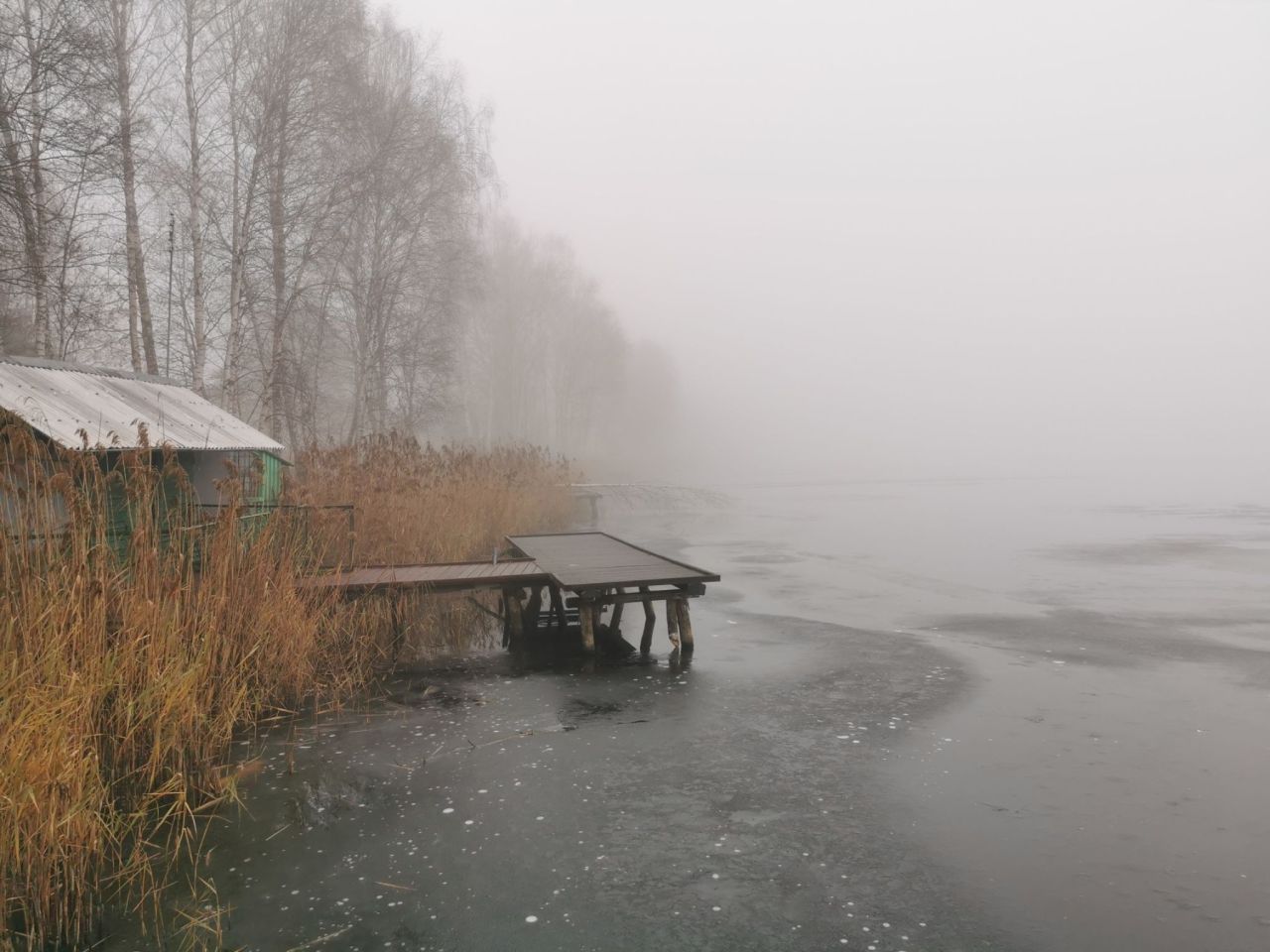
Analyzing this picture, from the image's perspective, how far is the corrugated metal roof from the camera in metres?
6.26

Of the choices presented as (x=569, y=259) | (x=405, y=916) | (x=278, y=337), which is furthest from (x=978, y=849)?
(x=569, y=259)

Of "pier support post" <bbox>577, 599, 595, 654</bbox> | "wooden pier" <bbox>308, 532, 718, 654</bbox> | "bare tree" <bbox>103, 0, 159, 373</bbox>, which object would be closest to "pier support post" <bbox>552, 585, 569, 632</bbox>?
"wooden pier" <bbox>308, 532, 718, 654</bbox>

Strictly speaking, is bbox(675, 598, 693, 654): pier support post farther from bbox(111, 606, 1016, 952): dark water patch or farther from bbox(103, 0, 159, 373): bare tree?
bbox(103, 0, 159, 373): bare tree

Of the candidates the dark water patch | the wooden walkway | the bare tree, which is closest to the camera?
the dark water patch

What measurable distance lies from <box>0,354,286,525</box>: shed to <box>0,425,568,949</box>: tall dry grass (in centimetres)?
50

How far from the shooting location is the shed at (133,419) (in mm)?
6188

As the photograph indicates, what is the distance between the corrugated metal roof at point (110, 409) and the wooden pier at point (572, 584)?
191 centimetres

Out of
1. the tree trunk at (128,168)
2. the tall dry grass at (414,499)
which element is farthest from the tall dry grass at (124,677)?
the tree trunk at (128,168)

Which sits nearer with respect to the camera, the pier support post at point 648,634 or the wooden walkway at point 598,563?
the wooden walkway at point 598,563

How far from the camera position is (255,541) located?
6.78m

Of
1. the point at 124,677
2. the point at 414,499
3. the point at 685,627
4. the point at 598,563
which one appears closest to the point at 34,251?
the point at 414,499

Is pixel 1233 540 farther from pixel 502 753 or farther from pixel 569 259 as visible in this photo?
pixel 569 259

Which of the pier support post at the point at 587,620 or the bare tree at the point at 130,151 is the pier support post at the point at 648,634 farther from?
the bare tree at the point at 130,151

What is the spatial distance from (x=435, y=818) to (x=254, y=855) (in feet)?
2.90
